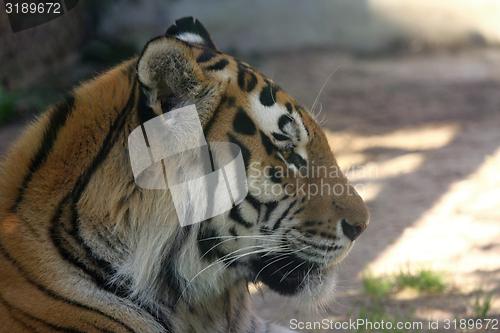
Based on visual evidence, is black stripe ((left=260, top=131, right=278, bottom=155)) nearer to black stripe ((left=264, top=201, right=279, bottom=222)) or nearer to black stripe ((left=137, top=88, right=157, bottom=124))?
black stripe ((left=264, top=201, right=279, bottom=222))

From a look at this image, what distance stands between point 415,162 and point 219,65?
3.44 meters

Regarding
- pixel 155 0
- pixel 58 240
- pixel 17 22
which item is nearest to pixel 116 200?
pixel 58 240

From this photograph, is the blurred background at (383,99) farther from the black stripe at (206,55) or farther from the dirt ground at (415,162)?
the black stripe at (206,55)

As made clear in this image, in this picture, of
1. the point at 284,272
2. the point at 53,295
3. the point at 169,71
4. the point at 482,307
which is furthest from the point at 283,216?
the point at 482,307

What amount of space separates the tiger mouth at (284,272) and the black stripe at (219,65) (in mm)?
600

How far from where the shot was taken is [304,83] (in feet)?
23.8

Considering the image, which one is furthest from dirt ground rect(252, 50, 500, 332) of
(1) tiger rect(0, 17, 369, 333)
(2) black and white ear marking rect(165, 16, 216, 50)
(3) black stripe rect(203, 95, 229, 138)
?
(3) black stripe rect(203, 95, 229, 138)

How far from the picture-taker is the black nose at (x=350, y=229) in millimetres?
2607

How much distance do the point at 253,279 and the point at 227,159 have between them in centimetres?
45

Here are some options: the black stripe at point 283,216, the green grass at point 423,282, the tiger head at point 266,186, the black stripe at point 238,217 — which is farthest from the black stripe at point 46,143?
the green grass at point 423,282

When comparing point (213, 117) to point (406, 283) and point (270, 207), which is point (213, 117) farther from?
point (406, 283)

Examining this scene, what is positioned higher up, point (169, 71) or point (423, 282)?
point (169, 71)

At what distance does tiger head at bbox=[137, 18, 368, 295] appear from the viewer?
94.5 inches

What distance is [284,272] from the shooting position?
2668mm
